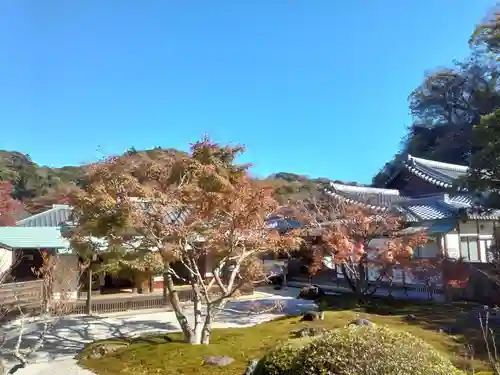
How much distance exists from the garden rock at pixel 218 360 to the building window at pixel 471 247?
41.6 ft

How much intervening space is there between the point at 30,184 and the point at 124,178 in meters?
39.3

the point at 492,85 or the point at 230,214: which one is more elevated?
the point at 492,85

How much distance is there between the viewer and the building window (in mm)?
17609

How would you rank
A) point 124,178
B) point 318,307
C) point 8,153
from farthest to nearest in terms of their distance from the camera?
point 8,153
point 318,307
point 124,178

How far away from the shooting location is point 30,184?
4375 centimetres

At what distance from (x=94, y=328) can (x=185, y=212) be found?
5417mm

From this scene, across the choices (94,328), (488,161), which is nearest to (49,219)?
(94,328)

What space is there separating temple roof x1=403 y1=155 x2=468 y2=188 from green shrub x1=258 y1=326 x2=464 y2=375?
60.9 ft

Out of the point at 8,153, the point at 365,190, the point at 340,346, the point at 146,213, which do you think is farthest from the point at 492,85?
the point at 8,153

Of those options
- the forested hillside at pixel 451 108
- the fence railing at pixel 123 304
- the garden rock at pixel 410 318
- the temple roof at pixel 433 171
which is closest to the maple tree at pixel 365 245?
the garden rock at pixel 410 318

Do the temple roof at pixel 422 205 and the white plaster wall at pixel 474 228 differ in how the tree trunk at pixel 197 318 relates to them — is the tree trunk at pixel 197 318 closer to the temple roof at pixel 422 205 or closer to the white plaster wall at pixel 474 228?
the temple roof at pixel 422 205

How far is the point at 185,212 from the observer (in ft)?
36.5

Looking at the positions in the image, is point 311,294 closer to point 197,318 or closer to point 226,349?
point 197,318

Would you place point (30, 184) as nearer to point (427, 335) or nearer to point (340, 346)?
point (427, 335)
